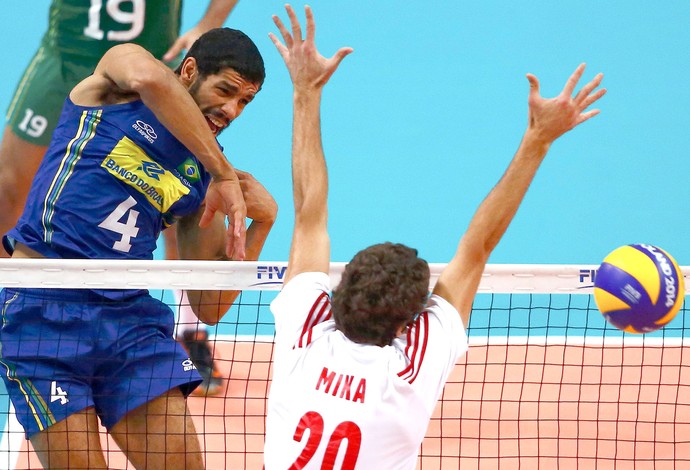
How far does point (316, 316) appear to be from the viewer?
2.91 m

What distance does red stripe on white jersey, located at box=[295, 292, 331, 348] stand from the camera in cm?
285

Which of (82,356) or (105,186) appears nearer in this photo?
(82,356)

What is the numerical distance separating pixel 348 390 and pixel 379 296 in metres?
0.25

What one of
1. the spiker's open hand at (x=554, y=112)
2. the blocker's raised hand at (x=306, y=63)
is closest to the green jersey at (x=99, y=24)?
the blocker's raised hand at (x=306, y=63)

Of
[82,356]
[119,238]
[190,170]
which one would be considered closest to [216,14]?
[190,170]

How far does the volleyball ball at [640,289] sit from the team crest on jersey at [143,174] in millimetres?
1458

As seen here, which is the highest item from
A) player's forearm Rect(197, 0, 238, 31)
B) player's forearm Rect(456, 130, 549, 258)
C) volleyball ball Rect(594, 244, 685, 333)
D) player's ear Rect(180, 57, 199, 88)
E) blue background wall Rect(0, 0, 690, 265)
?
blue background wall Rect(0, 0, 690, 265)

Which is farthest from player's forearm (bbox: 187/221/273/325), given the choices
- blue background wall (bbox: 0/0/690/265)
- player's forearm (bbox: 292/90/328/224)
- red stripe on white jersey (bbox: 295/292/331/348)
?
blue background wall (bbox: 0/0/690/265)

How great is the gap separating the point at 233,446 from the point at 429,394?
298 cm

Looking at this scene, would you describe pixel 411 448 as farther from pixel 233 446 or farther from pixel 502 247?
pixel 502 247

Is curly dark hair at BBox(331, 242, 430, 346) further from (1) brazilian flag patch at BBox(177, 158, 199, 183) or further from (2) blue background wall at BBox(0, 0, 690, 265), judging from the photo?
(2) blue background wall at BBox(0, 0, 690, 265)

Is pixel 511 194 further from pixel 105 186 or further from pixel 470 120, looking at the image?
pixel 470 120

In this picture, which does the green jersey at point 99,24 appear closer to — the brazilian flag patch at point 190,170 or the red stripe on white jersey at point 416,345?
the brazilian flag patch at point 190,170

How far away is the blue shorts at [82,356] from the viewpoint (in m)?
3.61
